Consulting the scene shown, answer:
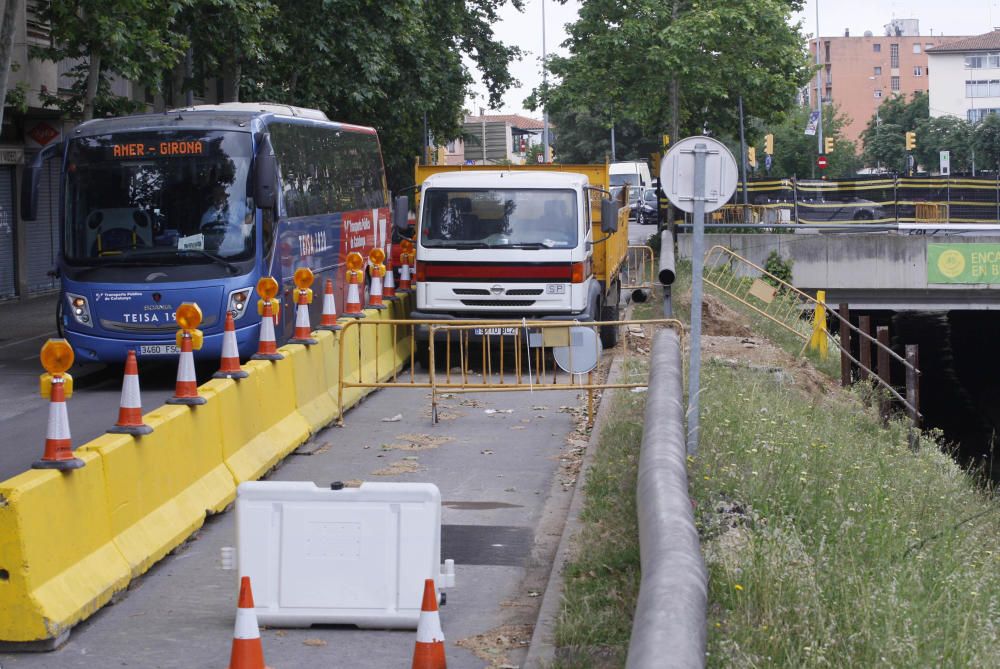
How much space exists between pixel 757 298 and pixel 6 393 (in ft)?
57.8

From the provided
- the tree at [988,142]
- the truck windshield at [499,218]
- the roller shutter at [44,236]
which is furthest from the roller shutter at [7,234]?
the tree at [988,142]

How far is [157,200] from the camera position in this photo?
50.8 feet

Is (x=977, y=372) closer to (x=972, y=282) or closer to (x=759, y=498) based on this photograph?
(x=972, y=282)

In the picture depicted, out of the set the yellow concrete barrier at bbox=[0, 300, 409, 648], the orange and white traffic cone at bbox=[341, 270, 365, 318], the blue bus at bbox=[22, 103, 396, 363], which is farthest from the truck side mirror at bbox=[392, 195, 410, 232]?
the yellow concrete barrier at bbox=[0, 300, 409, 648]

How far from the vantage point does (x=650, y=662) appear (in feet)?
13.6

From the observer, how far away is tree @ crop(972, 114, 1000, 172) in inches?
3361

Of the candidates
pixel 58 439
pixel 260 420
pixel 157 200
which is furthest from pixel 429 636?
pixel 157 200

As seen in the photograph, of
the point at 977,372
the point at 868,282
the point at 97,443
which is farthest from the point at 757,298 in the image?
the point at 97,443

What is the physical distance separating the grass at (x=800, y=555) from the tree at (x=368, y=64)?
689 inches

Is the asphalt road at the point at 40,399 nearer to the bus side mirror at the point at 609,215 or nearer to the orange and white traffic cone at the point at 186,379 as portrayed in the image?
the orange and white traffic cone at the point at 186,379

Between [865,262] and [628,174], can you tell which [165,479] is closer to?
[865,262]

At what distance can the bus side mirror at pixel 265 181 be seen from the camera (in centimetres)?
1545

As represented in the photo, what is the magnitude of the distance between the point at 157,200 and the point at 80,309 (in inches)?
58.3

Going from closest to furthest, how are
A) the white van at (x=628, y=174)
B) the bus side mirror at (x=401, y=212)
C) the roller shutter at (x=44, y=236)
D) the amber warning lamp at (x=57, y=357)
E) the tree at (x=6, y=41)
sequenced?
the amber warning lamp at (x=57, y=357) → the tree at (x=6, y=41) → the bus side mirror at (x=401, y=212) → the roller shutter at (x=44, y=236) → the white van at (x=628, y=174)
